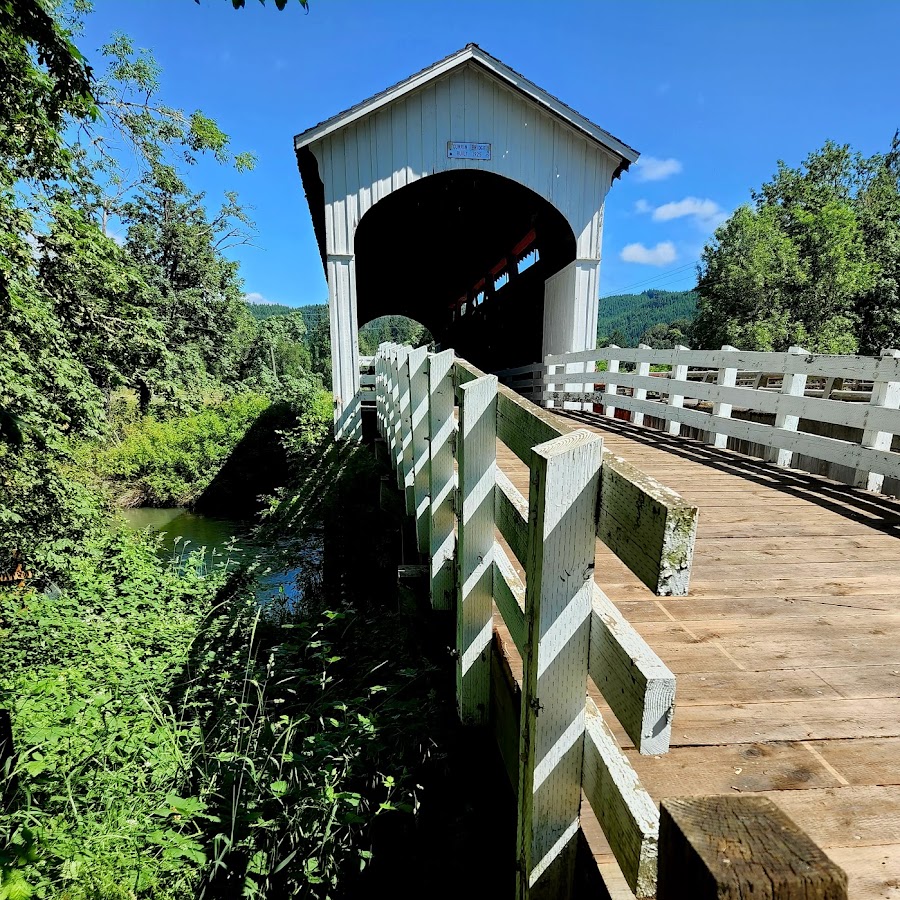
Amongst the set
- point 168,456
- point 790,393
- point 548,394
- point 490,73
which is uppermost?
point 490,73

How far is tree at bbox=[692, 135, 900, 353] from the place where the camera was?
28219 mm

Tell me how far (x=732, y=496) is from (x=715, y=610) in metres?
2.33

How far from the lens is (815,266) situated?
29.0 m

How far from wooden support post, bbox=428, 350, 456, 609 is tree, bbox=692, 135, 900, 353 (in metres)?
30.6

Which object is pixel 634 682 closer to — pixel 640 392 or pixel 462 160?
pixel 640 392

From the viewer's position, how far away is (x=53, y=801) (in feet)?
9.82

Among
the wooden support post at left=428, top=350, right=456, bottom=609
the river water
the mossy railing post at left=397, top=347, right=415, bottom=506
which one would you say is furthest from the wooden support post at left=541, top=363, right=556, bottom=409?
the wooden support post at left=428, top=350, right=456, bottom=609

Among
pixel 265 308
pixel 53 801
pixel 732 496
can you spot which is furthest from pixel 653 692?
pixel 265 308

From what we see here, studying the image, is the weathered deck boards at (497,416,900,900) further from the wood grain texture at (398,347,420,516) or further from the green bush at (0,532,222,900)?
the green bush at (0,532,222,900)

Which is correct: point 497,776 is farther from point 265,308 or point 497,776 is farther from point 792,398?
point 265,308

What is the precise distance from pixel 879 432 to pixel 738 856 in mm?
5175

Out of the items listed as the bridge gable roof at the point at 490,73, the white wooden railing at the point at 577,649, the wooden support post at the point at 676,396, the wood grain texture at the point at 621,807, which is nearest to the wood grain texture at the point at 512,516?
the white wooden railing at the point at 577,649

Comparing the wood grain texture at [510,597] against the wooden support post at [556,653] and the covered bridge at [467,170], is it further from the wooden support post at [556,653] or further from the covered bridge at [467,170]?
the covered bridge at [467,170]

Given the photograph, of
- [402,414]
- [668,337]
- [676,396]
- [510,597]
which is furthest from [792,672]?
[668,337]
